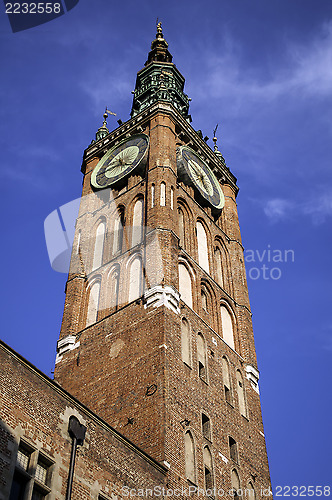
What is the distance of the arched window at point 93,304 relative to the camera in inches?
1188

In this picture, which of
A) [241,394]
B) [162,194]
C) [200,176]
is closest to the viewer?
[241,394]

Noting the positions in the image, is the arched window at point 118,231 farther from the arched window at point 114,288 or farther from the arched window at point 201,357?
the arched window at point 201,357

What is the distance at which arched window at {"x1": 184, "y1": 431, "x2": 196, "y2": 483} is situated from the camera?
74.5 ft

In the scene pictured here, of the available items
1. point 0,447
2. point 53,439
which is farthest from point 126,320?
point 0,447

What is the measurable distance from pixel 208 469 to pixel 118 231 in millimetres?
13470

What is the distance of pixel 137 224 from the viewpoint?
1299 inches

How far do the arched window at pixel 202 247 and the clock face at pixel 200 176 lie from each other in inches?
91.3

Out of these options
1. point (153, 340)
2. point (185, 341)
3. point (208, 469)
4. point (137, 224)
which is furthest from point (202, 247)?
point (208, 469)

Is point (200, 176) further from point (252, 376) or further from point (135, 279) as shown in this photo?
point (252, 376)

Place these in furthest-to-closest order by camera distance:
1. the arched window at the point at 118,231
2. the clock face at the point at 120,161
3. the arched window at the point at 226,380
→ the clock face at the point at 120,161 → the arched window at the point at 118,231 → the arched window at the point at 226,380

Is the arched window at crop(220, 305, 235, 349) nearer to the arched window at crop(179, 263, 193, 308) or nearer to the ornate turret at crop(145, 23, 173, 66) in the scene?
the arched window at crop(179, 263, 193, 308)

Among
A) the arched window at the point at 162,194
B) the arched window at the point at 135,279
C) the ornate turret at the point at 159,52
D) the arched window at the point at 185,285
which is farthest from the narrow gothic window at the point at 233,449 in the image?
the ornate turret at the point at 159,52

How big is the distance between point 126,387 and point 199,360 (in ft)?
11.1

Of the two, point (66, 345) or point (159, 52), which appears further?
point (159, 52)
